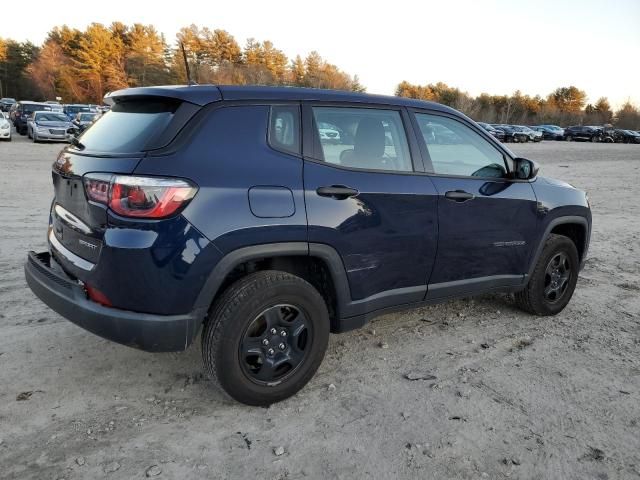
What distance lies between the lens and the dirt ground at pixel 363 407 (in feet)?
8.15

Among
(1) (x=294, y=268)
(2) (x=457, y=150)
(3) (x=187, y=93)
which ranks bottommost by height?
(1) (x=294, y=268)

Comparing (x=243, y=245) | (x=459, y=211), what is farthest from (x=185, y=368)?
(x=459, y=211)

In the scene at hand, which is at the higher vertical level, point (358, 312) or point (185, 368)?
point (358, 312)

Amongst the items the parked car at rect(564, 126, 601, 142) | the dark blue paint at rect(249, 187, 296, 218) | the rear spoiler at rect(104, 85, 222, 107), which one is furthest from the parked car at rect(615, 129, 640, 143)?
the rear spoiler at rect(104, 85, 222, 107)

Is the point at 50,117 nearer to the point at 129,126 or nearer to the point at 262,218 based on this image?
the point at 129,126

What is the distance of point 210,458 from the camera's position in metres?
2.50

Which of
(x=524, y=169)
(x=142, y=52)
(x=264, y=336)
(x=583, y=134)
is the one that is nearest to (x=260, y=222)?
(x=264, y=336)

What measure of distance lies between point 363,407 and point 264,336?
0.74 metres

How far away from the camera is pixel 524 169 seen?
3.87 meters

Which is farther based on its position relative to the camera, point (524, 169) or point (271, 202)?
point (524, 169)

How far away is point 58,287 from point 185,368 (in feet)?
3.27

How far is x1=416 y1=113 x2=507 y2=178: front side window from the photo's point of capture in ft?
11.6

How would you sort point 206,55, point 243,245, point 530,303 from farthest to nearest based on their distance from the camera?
1. point 206,55
2. point 530,303
3. point 243,245

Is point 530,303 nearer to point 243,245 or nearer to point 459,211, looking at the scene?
point 459,211
